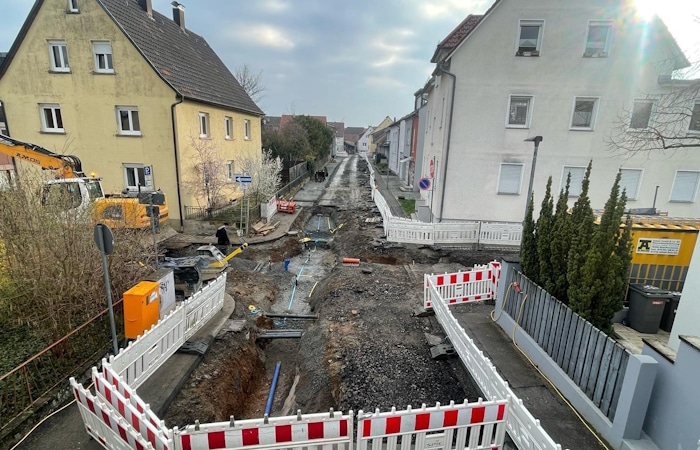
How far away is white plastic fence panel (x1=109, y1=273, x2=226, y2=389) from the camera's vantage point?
536 cm

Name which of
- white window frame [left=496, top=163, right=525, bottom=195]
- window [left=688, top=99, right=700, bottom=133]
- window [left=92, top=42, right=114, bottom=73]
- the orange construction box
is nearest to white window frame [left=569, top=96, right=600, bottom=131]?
white window frame [left=496, top=163, right=525, bottom=195]

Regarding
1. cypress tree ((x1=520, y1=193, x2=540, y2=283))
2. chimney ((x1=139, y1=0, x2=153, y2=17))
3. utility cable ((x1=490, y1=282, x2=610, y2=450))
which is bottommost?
utility cable ((x1=490, y1=282, x2=610, y2=450))

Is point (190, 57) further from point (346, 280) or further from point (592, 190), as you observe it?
point (592, 190)

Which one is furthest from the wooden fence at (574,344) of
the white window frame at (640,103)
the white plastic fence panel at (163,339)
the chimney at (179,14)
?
the chimney at (179,14)

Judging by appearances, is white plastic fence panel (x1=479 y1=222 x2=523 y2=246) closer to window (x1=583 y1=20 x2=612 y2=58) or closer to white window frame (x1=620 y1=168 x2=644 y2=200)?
white window frame (x1=620 y1=168 x2=644 y2=200)

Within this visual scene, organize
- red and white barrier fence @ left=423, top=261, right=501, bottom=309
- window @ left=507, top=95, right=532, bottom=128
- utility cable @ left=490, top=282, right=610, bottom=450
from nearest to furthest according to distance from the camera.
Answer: utility cable @ left=490, top=282, right=610, bottom=450
red and white barrier fence @ left=423, top=261, right=501, bottom=309
window @ left=507, top=95, right=532, bottom=128

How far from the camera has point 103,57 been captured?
16188 mm

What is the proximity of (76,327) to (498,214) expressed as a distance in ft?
52.4

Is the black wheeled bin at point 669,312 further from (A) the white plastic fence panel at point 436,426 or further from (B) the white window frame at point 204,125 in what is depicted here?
(B) the white window frame at point 204,125

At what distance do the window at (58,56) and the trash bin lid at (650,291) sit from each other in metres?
22.7

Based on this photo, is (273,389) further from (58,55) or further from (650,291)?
(58,55)

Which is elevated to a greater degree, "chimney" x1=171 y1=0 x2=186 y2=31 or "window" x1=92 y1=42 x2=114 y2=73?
"chimney" x1=171 y1=0 x2=186 y2=31

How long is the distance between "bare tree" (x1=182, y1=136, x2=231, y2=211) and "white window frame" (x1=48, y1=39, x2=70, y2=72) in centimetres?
641

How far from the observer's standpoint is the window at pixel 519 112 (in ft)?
50.4
